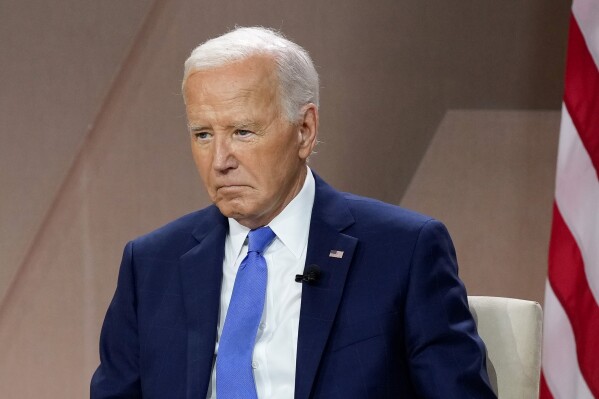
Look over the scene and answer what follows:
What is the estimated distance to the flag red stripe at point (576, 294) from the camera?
7.43 feet

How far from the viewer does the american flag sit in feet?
7.47

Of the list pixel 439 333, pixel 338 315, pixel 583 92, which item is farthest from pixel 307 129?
pixel 583 92

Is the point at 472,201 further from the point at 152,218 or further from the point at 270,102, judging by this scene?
the point at 270,102

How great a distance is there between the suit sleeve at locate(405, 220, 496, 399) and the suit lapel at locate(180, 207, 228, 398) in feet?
1.31

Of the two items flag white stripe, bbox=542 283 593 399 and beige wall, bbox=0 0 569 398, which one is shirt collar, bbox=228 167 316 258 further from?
beige wall, bbox=0 0 569 398

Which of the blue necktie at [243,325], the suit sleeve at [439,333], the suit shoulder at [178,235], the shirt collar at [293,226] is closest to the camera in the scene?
the suit sleeve at [439,333]

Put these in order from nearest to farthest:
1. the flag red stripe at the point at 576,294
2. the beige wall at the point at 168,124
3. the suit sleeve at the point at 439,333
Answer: the suit sleeve at the point at 439,333, the flag red stripe at the point at 576,294, the beige wall at the point at 168,124

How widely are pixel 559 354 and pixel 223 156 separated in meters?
1.04

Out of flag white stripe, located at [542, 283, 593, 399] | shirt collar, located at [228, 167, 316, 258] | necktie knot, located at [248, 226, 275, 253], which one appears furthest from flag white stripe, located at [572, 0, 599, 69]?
necktie knot, located at [248, 226, 275, 253]

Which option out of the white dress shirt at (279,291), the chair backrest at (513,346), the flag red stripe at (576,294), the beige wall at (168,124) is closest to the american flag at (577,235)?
the flag red stripe at (576,294)

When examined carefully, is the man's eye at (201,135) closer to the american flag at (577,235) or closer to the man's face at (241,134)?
the man's face at (241,134)

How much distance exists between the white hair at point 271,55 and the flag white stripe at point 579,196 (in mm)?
780

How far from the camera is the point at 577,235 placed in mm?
2307

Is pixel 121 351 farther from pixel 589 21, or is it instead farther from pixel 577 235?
pixel 589 21
